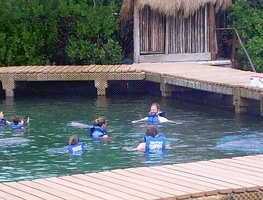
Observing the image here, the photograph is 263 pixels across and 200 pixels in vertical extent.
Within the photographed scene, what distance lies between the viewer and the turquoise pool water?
51.0ft

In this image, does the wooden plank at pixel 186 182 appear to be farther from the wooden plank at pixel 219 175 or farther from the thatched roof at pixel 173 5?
the thatched roof at pixel 173 5

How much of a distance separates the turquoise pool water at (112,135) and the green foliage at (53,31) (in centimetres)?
203

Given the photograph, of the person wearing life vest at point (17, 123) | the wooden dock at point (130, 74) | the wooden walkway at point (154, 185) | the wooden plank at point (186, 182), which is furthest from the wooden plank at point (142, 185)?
the wooden dock at point (130, 74)

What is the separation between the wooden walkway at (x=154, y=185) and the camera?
11.0 m

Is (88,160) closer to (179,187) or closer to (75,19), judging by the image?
(179,187)


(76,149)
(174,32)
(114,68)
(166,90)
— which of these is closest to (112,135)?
(76,149)

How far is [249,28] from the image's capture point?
87.0ft

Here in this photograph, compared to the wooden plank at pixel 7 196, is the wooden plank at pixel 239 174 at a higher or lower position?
higher

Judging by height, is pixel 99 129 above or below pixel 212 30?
below

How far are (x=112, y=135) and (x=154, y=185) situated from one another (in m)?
6.91

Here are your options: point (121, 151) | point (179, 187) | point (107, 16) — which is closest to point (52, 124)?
point (121, 151)

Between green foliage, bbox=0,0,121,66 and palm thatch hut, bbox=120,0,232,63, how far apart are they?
682mm

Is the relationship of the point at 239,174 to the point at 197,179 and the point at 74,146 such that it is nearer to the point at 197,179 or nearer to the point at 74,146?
the point at 197,179

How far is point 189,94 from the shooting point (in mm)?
23938
